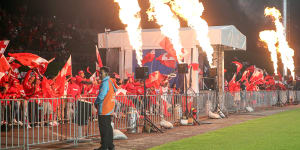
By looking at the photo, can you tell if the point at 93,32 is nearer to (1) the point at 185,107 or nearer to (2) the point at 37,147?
(1) the point at 185,107

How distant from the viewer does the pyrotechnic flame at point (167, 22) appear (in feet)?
73.1

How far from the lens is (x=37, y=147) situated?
11.4 metres

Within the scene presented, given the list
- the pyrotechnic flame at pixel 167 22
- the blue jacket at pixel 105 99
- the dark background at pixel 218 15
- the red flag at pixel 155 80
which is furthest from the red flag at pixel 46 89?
the dark background at pixel 218 15

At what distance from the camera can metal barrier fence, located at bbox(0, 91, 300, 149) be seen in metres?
11.6

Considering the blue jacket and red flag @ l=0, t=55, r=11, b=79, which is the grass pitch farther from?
red flag @ l=0, t=55, r=11, b=79

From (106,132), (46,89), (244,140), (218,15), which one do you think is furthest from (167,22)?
(218,15)

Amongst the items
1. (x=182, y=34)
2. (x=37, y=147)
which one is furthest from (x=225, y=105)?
(x=37, y=147)

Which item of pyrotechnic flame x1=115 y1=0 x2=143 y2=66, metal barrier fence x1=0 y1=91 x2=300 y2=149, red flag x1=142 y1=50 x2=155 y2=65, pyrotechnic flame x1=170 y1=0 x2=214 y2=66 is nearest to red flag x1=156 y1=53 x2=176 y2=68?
red flag x1=142 y1=50 x2=155 y2=65

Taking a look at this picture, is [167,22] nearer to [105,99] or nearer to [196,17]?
[196,17]

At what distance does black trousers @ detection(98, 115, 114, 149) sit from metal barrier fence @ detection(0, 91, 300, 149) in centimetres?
139

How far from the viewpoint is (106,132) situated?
10500 mm

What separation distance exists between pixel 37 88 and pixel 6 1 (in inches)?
487

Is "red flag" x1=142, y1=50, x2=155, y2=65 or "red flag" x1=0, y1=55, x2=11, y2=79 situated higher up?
"red flag" x1=142, y1=50, x2=155, y2=65

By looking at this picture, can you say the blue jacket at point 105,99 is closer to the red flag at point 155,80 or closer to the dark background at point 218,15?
the red flag at point 155,80
